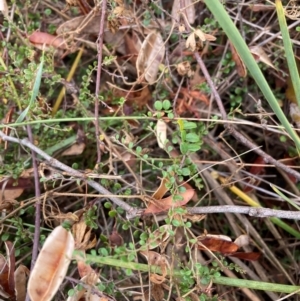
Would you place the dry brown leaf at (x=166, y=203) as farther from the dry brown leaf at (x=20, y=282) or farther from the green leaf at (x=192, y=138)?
the dry brown leaf at (x=20, y=282)

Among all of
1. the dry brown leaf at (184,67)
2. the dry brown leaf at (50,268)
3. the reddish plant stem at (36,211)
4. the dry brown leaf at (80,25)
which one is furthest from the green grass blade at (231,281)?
the dry brown leaf at (80,25)

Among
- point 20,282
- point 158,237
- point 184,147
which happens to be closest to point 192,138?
point 184,147

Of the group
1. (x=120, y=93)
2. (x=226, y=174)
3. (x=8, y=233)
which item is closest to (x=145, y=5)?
(x=120, y=93)

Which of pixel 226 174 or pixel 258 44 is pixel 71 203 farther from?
pixel 258 44

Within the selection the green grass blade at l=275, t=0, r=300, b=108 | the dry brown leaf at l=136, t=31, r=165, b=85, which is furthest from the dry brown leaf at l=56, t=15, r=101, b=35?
the green grass blade at l=275, t=0, r=300, b=108

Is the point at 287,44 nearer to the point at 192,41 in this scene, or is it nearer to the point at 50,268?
the point at 192,41
